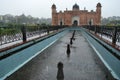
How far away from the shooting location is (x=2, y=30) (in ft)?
41.5

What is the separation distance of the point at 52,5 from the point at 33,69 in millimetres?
76596

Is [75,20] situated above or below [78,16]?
below

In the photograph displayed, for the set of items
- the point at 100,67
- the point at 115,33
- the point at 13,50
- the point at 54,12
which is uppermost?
the point at 54,12

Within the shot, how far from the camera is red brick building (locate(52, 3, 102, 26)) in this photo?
259 ft

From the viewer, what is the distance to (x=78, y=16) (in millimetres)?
79875

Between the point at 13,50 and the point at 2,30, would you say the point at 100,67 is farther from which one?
the point at 2,30

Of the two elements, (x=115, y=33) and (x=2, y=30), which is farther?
(x=2, y=30)

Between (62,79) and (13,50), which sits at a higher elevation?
(13,50)

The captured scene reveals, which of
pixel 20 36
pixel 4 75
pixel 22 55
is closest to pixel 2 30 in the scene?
pixel 20 36

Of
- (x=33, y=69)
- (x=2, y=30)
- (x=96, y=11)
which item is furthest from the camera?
(x=96, y=11)

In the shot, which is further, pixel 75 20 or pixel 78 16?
pixel 75 20

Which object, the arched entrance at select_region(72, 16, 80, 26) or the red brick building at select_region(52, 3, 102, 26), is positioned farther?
the arched entrance at select_region(72, 16, 80, 26)

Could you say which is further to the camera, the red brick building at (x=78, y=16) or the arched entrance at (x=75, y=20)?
the arched entrance at (x=75, y=20)

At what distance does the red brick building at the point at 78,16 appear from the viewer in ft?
259
